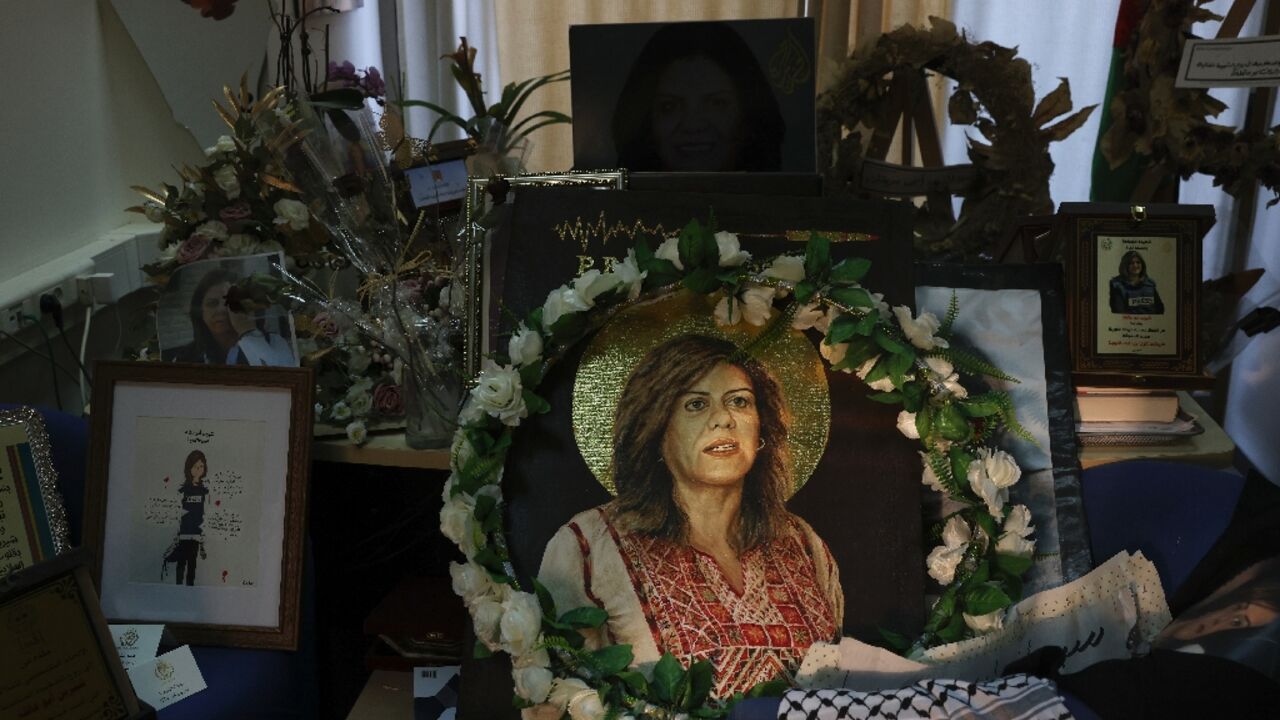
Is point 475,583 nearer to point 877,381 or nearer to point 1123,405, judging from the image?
point 877,381

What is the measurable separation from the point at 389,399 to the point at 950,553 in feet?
3.02

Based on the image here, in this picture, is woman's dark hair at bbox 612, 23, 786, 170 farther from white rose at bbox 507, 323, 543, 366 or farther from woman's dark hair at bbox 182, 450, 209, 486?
woman's dark hair at bbox 182, 450, 209, 486

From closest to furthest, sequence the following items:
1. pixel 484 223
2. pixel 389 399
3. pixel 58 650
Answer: pixel 58 650
pixel 484 223
pixel 389 399

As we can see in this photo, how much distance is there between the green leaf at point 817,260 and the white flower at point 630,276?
8.0 inches

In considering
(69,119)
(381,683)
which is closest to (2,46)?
(69,119)

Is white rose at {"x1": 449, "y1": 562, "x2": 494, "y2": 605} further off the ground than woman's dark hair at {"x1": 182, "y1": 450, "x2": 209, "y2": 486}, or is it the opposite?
woman's dark hair at {"x1": 182, "y1": 450, "x2": 209, "y2": 486}

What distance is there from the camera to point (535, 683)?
1.33m

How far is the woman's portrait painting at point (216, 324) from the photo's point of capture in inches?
70.6

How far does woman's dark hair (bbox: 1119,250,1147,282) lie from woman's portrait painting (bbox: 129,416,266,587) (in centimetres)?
133

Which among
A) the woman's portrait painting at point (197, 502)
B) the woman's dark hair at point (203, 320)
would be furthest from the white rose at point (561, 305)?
the woman's dark hair at point (203, 320)

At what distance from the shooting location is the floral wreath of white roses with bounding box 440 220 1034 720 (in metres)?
1.35

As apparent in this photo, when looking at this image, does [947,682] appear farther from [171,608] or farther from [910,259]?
[171,608]

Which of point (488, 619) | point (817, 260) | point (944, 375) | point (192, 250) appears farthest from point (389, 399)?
point (944, 375)

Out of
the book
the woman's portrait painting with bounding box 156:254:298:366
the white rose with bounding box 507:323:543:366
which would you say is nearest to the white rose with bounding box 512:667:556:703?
the white rose with bounding box 507:323:543:366
